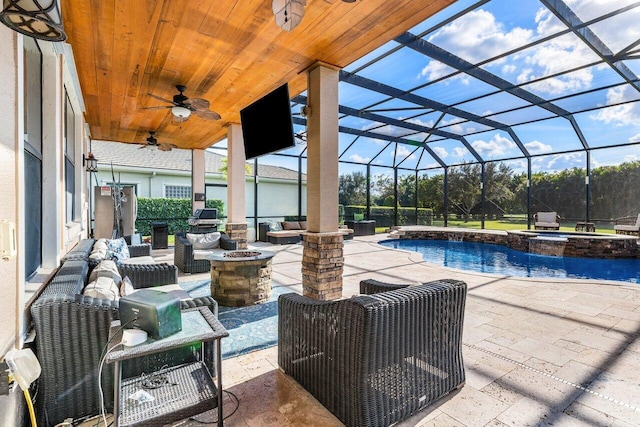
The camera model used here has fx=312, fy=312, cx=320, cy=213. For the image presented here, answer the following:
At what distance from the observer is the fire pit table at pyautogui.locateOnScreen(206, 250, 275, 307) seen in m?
4.06

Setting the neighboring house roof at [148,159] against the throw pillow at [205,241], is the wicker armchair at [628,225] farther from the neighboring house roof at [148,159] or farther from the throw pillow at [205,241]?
the throw pillow at [205,241]

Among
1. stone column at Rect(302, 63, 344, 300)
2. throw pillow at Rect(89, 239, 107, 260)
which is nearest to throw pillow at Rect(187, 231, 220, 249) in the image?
throw pillow at Rect(89, 239, 107, 260)

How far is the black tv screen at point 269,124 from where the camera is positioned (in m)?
4.01

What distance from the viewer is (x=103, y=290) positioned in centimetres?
238

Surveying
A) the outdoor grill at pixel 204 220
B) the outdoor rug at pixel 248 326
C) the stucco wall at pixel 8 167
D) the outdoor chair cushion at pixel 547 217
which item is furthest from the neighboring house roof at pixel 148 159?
the stucco wall at pixel 8 167

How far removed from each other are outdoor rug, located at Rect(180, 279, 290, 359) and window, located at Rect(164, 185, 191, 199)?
374 inches

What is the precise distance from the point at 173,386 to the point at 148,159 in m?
12.9

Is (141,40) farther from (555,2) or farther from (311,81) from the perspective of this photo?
(555,2)

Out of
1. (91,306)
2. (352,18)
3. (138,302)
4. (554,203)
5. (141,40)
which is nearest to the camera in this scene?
(138,302)

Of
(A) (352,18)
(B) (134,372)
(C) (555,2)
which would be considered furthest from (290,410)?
(C) (555,2)

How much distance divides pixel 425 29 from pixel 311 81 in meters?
1.94

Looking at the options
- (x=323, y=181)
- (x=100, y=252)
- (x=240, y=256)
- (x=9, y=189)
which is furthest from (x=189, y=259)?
(x=9, y=189)

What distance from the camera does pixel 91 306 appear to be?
1.88 metres

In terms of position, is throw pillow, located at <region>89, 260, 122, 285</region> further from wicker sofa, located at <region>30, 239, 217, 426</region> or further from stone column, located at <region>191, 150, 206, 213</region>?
stone column, located at <region>191, 150, 206, 213</region>
